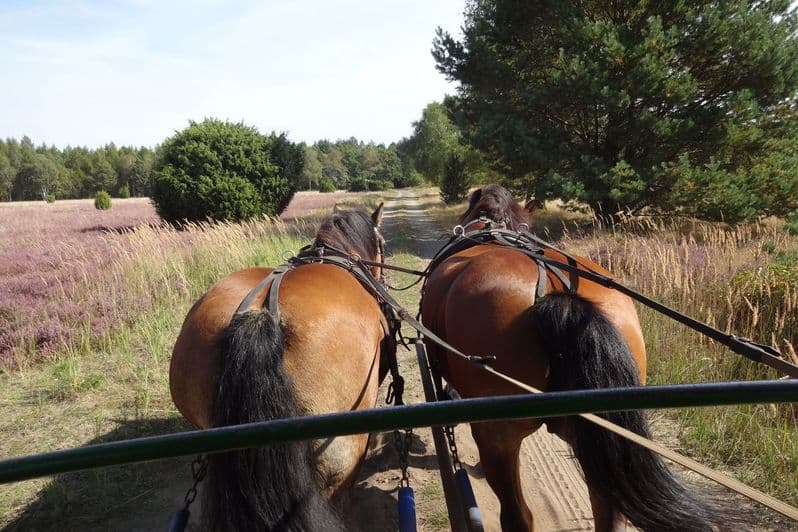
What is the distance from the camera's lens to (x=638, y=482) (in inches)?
76.3

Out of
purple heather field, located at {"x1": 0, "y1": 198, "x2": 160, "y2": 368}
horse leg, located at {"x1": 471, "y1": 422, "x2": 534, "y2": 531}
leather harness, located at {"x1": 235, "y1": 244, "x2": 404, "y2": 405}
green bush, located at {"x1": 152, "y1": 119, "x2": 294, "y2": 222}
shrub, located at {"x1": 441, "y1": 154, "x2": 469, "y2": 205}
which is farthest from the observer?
shrub, located at {"x1": 441, "y1": 154, "x2": 469, "y2": 205}

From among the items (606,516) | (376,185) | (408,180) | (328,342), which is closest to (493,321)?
(328,342)

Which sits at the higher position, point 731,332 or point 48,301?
point 48,301

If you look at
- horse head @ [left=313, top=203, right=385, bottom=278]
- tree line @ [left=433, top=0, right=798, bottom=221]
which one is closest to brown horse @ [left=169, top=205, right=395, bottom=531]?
horse head @ [left=313, top=203, right=385, bottom=278]

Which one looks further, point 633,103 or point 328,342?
point 633,103

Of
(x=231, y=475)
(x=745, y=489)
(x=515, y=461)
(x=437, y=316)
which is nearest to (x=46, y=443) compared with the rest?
(x=231, y=475)

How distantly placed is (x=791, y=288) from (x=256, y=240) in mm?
8779

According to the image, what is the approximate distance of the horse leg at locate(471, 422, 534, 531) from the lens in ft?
7.47

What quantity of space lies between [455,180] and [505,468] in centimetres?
2664

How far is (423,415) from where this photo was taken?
1.03 m

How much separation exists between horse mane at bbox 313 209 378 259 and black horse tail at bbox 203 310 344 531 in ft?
5.40

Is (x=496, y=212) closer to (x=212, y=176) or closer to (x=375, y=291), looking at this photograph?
(x=375, y=291)

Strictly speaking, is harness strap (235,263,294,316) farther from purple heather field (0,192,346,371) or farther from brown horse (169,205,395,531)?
purple heather field (0,192,346,371)

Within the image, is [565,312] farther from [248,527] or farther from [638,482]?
[248,527]
